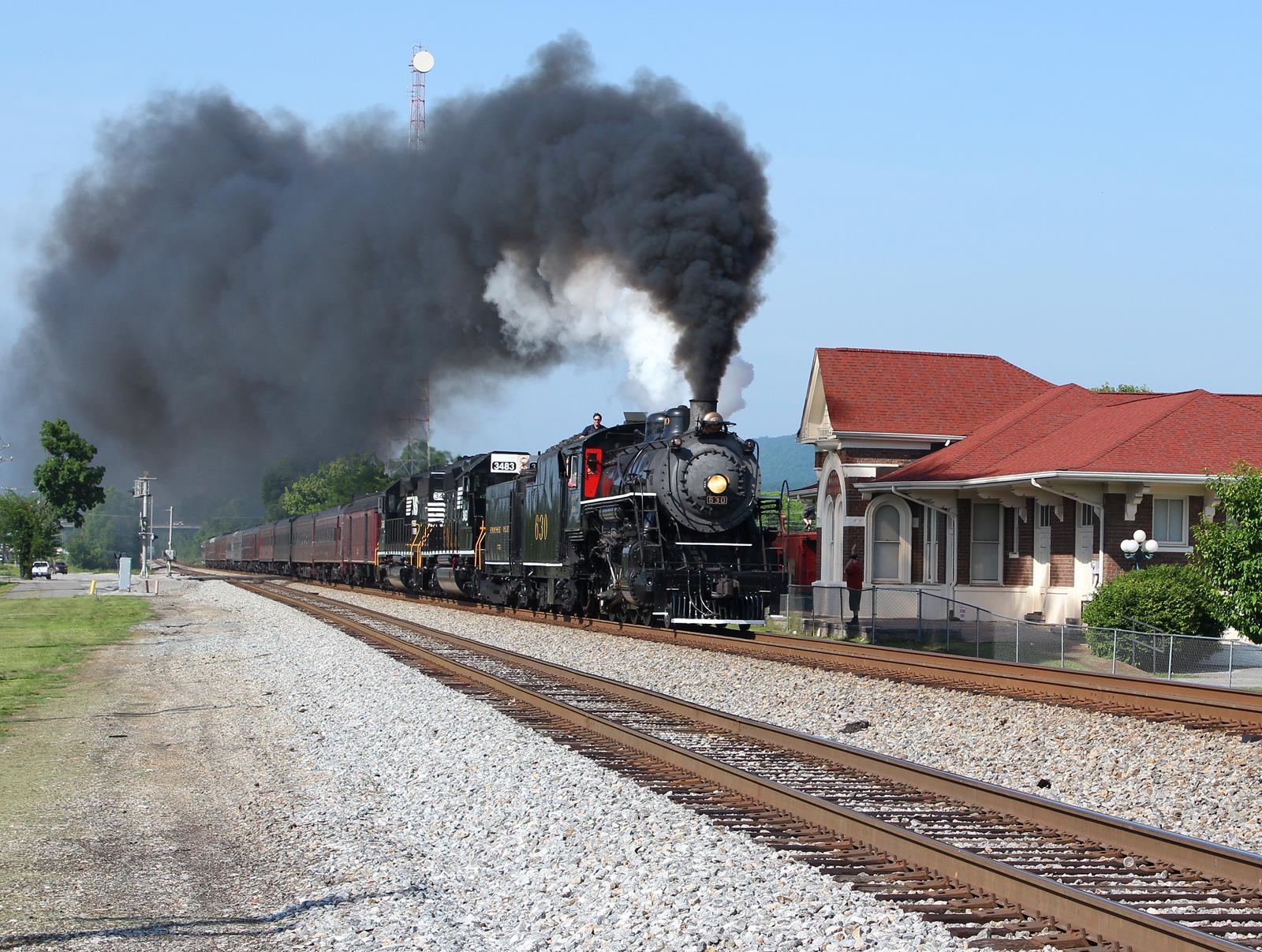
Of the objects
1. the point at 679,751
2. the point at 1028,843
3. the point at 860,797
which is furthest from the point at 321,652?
the point at 1028,843

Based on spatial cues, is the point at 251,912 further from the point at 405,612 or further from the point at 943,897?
the point at 405,612

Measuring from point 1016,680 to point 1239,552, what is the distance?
19.7 feet

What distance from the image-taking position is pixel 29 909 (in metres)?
6.14

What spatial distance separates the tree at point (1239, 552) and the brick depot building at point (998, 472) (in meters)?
2.99

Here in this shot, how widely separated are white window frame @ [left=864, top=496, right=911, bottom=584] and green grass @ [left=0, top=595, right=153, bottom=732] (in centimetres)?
1587

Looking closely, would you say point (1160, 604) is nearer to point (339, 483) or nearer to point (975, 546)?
point (975, 546)

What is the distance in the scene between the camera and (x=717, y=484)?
1972cm

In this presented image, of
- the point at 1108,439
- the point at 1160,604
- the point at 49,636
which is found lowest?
the point at 49,636

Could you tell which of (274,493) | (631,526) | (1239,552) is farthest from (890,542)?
(274,493)

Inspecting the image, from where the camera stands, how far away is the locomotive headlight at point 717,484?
19656mm

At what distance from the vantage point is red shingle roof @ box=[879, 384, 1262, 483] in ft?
75.0

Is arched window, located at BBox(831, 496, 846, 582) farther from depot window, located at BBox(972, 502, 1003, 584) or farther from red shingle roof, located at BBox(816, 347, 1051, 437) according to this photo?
depot window, located at BBox(972, 502, 1003, 584)

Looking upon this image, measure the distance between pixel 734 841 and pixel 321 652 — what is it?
13955 mm

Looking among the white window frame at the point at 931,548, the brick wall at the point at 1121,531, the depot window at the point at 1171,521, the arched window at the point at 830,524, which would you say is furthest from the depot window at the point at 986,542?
the brick wall at the point at 1121,531
